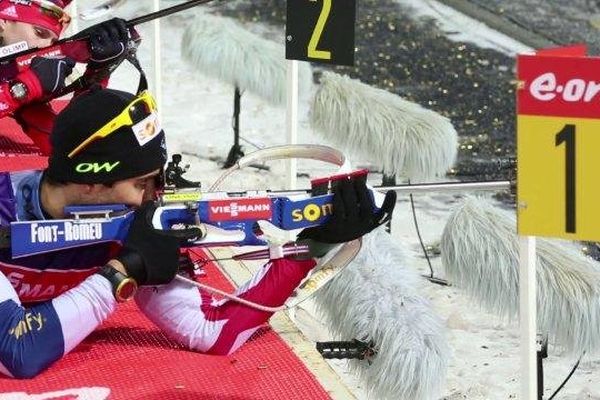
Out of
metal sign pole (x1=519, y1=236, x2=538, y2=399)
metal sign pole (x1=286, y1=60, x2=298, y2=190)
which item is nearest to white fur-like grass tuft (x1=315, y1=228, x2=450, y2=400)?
metal sign pole (x1=286, y1=60, x2=298, y2=190)

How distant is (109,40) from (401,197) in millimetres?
1777

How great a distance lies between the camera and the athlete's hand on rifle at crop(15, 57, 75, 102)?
4.22m

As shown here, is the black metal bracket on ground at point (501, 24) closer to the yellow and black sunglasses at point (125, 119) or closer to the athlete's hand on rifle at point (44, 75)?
the athlete's hand on rifle at point (44, 75)

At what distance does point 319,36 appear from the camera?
3.60 meters

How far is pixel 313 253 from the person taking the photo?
2879 millimetres

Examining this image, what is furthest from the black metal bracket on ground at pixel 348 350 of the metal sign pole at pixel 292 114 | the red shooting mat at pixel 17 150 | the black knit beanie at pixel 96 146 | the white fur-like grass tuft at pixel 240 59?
the white fur-like grass tuft at pixel 240 59

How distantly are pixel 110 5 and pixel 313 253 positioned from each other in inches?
128

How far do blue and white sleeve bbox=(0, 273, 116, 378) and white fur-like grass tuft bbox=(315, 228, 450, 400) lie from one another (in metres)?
0.89

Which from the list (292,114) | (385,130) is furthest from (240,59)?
(292,114)

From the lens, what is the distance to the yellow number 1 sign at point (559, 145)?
2.34 metres

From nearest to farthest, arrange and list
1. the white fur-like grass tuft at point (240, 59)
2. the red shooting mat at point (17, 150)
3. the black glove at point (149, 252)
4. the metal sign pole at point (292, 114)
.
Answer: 1. the black glove at point (149, 252)
2. the metal sign pole at point (292, 114)
3. the red shooting mat at point (17, 150)
4. the white fur-like grass tuft at point (240, 59)

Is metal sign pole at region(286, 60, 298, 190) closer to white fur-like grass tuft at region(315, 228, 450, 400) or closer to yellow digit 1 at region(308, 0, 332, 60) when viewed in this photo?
yellow digit 1 at region(308, 0, 332, 60)

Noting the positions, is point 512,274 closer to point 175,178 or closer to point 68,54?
point 175,178

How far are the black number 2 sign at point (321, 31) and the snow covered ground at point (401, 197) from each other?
779 mm
